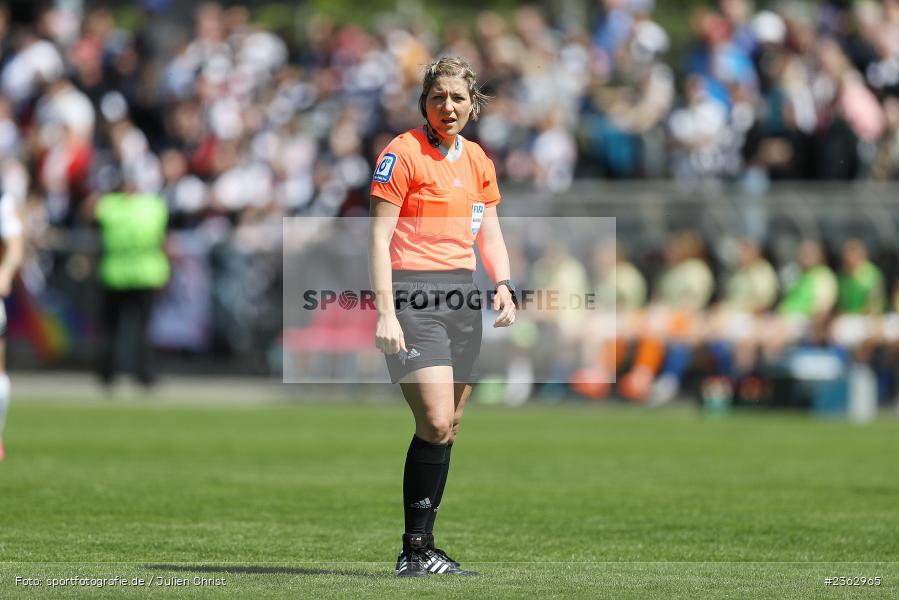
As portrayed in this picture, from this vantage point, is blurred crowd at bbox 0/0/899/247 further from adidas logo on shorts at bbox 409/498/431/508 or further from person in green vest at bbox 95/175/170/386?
adidas logo on shorts at bbox 409/498/431/508

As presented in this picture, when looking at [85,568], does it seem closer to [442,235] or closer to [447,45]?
[442,235]

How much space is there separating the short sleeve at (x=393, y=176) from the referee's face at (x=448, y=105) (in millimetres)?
214

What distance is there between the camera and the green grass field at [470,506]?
7176 millimetres

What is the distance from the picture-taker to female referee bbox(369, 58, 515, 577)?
23.7ft

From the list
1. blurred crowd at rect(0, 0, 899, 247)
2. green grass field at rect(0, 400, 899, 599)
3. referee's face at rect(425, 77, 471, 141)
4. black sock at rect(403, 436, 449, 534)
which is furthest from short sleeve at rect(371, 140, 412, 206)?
blurred crowd at rect(0, 0, 899, 247)

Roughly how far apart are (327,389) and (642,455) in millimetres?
7687

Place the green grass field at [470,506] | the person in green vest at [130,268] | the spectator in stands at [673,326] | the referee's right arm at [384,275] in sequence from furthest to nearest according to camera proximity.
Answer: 1. the person in green vest at [130,268]
2. the spectator in stands at [673,326]
3. the green grass field at [470,506]
4. the referee's right arm at [384,275]

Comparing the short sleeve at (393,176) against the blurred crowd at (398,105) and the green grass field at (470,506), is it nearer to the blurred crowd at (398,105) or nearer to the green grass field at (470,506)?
the green grass field at (470,506)

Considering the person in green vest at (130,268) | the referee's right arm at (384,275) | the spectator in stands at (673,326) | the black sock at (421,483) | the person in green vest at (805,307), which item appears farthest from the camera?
the person in green vest at (130,268)

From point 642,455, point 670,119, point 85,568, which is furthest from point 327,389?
point 85,568

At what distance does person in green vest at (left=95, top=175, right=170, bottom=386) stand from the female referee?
13.2 m

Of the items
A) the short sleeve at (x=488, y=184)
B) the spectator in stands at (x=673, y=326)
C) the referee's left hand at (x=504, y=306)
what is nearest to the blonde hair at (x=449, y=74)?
the short sleeve at (x=488, y=184)

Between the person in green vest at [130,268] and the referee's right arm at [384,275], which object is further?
the person in green vest at [130,268]

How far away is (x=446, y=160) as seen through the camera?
7398mm
